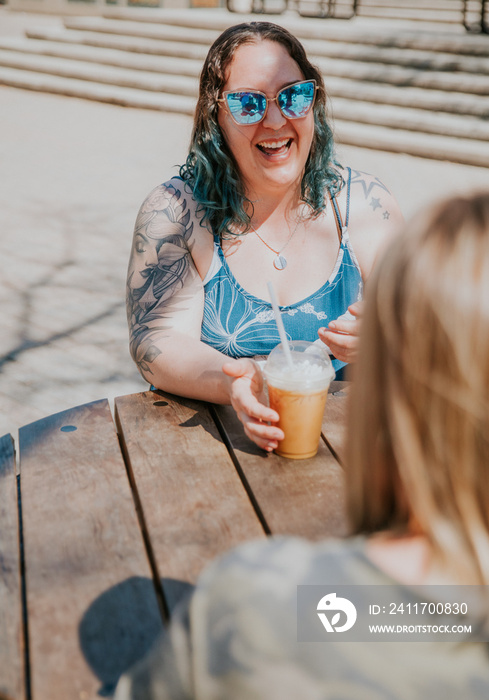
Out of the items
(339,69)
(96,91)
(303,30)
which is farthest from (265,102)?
(303,30)

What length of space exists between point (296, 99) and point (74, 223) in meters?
4.09

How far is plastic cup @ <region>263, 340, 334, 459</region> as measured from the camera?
55.3 inches

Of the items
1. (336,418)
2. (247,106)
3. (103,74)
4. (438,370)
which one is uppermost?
(247,106)

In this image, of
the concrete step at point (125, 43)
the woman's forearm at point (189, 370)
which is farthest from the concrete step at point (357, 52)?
the woman's forearm at point (189, 370)

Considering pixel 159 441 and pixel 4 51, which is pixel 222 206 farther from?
pixel 4 51

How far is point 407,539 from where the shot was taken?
0.73 meters

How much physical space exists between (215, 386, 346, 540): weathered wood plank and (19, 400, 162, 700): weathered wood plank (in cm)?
25

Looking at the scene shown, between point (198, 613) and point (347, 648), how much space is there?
0.53ft

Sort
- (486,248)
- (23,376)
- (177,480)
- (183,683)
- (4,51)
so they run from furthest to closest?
1. (4,51)
2. (23,376)
3. (177,480)
4. (183,683)
5. (486,248)

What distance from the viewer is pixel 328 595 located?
71 cm

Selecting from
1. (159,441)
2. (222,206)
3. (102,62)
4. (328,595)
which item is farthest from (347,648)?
(102,62)

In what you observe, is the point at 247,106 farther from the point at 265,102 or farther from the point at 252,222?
the point at 252,222

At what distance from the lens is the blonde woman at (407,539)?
657 mm
